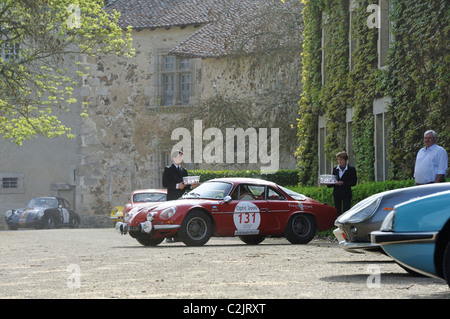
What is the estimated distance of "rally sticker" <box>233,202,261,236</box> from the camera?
53.7 feet

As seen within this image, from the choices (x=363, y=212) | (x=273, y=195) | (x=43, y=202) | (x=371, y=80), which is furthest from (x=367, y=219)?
(x=43, y=202)

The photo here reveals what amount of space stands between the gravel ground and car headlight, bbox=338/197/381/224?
641mm

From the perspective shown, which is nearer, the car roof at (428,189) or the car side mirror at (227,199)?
the car roof at (428,189)

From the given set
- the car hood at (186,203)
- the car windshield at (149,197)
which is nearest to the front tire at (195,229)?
the car hood at (186,203)

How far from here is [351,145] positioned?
2230 centimetres

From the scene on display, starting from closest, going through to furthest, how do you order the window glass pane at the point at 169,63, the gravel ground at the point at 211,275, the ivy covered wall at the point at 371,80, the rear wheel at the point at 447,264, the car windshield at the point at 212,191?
1. the rear wheel at the point at 447,264
2. the gravel ground at the point at 211,275
3. the car windshield at the point at 212,191
4. the ivy covered wall at the point at 371,80
5. the window glass pane at the point at 169,63

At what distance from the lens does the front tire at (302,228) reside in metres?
16.8

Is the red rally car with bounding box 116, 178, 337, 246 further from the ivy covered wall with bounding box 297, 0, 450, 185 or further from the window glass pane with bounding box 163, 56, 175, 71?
the window glass pane with bounding box 163, 56, 175, 71

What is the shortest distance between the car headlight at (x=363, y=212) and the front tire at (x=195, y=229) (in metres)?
5.58

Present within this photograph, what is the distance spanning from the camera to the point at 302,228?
16953 mm

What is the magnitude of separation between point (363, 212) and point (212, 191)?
21.7ft

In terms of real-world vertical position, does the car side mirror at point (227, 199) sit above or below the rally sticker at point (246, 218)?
above

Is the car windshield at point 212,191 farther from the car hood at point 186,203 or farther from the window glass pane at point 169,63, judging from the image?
the window glass pane at point 169,63

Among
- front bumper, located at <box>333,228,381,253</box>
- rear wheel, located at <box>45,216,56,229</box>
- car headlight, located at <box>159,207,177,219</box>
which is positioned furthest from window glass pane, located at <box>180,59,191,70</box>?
front bumper, located at <box>333,228,381,253</box>
